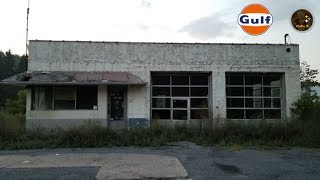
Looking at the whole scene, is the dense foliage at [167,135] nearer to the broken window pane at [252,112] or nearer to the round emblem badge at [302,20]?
the broken window pane at [252,112]

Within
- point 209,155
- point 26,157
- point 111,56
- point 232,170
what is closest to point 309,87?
point 111,56

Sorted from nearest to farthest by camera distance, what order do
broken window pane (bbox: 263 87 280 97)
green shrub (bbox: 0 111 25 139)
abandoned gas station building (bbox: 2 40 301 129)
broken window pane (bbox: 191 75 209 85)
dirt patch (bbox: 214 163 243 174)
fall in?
dirt patch (bbox: 214 163 243 174)
green shrub (bbox: 0 111 25 139)
abandoned gas station building (bbox: 2 40 301 129)
broken window pane (bbox: 191 75 209 85)
broken window pane (bbox: 263 87 280 97)

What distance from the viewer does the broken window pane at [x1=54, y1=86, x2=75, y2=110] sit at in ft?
70.0

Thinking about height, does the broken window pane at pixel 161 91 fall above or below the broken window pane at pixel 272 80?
below

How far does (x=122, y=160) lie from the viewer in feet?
39.0

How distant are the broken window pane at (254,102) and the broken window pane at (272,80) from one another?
4.29 ft

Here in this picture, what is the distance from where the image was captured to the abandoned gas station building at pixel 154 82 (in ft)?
69.4

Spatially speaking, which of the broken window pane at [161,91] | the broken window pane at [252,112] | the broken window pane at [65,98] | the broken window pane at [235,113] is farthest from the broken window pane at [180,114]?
the broken window pane at [65,98]

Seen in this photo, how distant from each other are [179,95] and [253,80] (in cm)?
519

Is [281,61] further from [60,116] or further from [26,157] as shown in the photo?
[26,157]

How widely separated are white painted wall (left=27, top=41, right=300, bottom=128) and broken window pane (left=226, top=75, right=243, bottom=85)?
77 centimetres

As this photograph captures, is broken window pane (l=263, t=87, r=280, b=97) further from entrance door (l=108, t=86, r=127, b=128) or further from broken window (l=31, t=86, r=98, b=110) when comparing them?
broken window (l=31, t=86, r=98, b=110)

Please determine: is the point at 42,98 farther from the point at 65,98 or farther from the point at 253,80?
the point at 253,80

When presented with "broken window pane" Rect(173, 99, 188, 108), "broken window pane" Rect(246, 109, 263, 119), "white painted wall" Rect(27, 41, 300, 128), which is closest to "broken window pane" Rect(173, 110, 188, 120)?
"broken window pane" Rect(173, 99, 188, 108)
